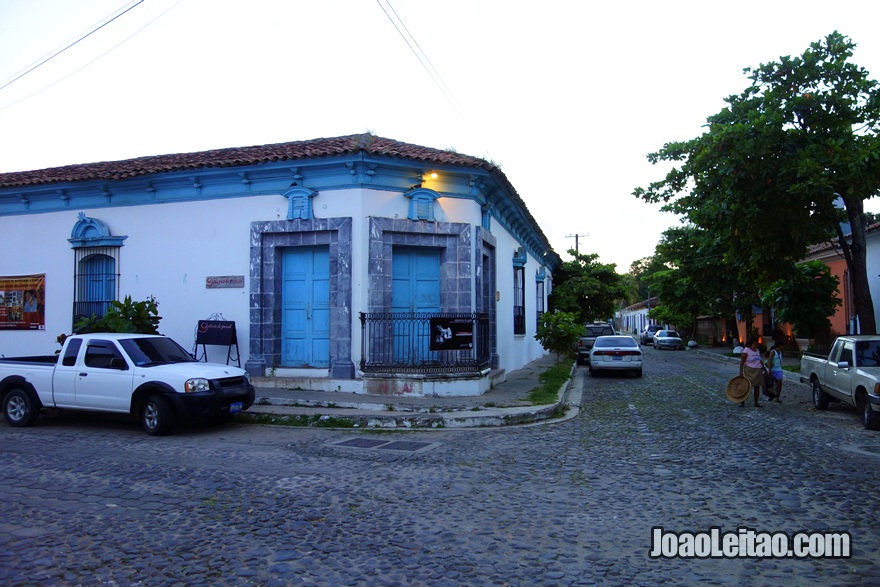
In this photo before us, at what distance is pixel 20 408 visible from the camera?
1036 cm

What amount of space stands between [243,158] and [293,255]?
93.7 inches

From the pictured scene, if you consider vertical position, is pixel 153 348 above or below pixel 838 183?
below

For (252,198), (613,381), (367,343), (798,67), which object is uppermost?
(798,67)

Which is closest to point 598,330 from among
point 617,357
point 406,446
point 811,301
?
point 617,357

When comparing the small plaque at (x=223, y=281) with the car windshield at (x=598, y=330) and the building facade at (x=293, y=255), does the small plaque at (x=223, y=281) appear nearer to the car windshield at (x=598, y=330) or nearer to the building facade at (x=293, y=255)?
the building facade at (x=293, y=255)

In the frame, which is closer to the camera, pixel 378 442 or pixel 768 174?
pixel 378 442

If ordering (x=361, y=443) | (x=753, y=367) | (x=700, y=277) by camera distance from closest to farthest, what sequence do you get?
1. (x=361, y=443)
2. (x=753, y=367)
3. (x=700, y=277)

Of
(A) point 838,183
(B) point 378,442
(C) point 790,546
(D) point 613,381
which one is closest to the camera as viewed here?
(C) point 790,546

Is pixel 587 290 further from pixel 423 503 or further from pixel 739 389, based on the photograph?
pixel 423 503

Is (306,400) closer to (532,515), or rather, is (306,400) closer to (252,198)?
(252,198)

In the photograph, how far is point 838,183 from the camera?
1252cm

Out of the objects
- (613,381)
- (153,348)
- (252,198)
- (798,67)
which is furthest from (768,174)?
(153,348)

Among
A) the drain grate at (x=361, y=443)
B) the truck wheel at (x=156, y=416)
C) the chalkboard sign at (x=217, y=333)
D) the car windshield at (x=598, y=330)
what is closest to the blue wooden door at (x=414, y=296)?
the chalkboard sign at (x=217, y=333)

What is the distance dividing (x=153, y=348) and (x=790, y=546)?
9.51 metres
